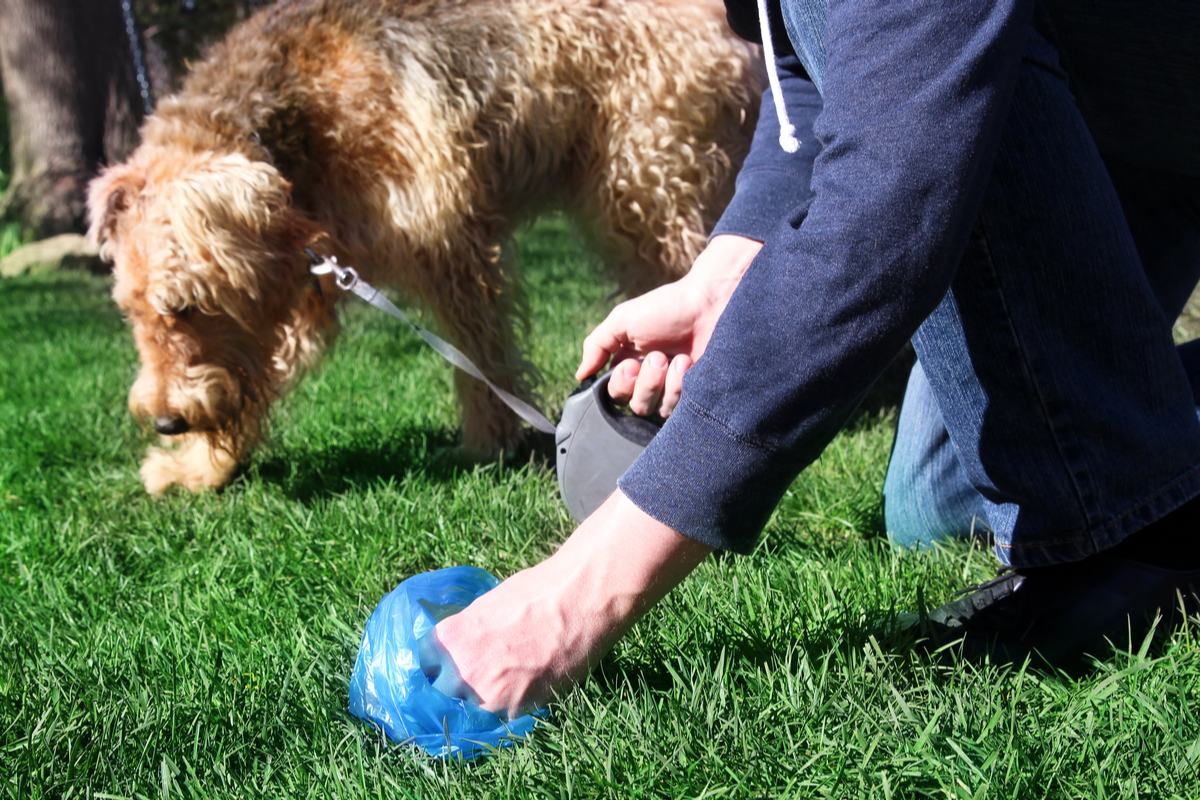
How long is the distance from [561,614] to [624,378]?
0.62 meters

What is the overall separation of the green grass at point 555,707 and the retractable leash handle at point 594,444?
239mm

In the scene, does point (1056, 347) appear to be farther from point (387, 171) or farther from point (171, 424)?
point (171, 424)

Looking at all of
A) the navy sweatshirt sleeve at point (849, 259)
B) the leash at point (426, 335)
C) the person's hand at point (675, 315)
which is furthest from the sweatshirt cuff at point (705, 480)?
the leash at point (426, 335)

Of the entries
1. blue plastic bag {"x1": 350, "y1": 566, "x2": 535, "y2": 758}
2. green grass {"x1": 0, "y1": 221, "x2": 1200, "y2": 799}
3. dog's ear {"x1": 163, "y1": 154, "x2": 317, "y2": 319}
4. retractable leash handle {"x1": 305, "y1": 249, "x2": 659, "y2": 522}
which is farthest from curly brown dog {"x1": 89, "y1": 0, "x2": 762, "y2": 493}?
blue plastic bag {"x1": 350, "y1": 566, "x2": 535, "y2": 758}

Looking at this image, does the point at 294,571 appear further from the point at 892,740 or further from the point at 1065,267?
the point at 1065,267

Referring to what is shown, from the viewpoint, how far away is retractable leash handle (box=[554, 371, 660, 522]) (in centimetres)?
193

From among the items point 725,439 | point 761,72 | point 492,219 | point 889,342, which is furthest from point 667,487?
point 761,72

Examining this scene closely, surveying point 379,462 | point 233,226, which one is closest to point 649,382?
point 379,462

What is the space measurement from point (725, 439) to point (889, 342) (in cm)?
23

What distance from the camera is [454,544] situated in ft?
7.36

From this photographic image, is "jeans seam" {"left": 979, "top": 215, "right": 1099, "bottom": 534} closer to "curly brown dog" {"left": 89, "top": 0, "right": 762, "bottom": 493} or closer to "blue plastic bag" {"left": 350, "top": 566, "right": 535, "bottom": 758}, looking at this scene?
"blue plastic bag" {"left": 350, "top": 566, "right": 535, "bottom": 758}

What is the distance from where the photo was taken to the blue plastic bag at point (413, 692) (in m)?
1.35

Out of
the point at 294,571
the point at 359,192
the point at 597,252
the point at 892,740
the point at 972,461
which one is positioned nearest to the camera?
the point at 892,740

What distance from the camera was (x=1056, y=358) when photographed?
134 cm
